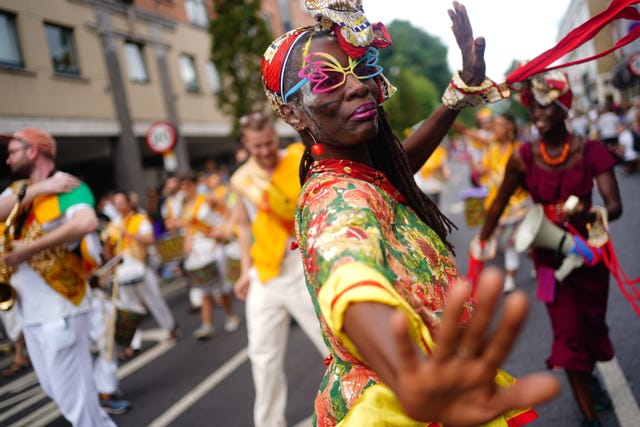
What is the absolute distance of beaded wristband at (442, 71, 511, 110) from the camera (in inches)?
78.0

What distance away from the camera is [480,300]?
816 millimetres

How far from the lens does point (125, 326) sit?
3.88 meters

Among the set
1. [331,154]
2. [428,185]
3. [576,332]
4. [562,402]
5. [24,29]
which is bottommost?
[562,402]

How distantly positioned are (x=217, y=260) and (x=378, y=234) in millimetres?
6236

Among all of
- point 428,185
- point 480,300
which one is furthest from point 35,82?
point 480,300

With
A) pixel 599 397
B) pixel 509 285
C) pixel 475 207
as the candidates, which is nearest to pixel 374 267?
pixel 599 397

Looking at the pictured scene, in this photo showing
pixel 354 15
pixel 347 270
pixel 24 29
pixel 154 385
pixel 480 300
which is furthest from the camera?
pixel 24 29

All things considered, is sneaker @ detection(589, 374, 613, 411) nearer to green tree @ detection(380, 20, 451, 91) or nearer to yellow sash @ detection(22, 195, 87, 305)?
yellow sash @ detection(22, 195, 87, 305)

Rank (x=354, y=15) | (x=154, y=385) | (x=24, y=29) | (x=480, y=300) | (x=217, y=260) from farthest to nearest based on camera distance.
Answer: (x=24, y=29), (x=217, y=260), (x=154, y=385), (x=354, y=15), (x=480, y=300)

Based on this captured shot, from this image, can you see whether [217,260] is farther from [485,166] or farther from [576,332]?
[576,332]

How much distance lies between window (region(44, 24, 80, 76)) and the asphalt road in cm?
897

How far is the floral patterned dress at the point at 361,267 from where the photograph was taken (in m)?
1.00

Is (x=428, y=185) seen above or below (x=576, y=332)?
above

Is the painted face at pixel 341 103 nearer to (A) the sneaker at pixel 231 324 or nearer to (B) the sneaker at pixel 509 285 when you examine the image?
(B) the sneaker at pixel 509 285
